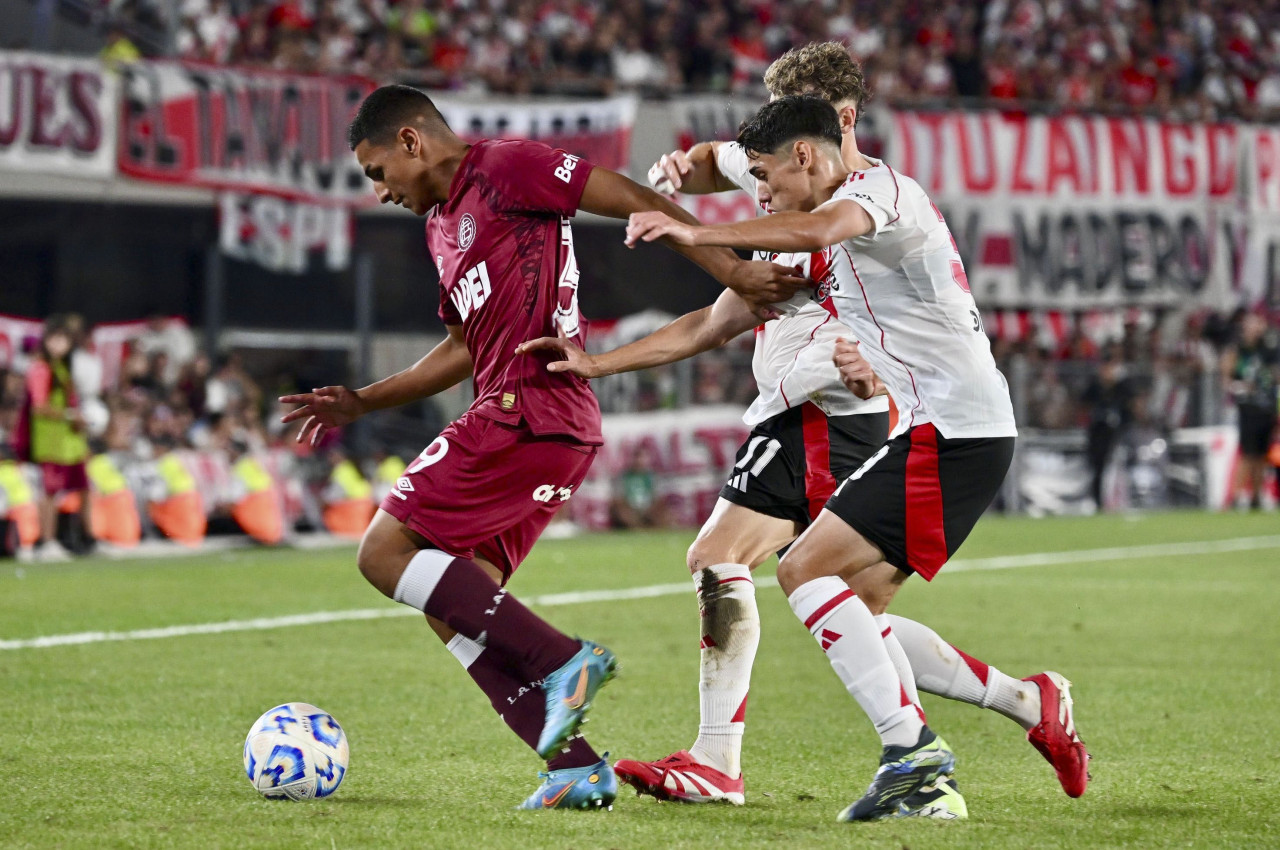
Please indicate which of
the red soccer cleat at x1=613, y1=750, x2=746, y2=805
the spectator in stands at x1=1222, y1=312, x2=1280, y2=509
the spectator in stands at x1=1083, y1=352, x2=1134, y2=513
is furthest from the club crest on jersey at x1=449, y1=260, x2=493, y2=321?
the spectator in stands at x1=1222, y1=312, x2=1280, y2=509

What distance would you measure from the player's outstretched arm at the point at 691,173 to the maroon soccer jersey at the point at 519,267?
1.90 ft

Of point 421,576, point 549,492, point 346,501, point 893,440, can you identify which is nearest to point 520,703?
point 421,576

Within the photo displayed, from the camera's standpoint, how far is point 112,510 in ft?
49.6

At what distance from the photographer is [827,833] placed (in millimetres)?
4492

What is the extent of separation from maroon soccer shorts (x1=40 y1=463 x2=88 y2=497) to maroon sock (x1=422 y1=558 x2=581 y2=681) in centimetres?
1047

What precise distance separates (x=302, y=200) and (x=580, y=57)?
4930 millimetres

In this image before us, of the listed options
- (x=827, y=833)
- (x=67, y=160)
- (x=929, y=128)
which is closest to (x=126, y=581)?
(x=67, y=160)

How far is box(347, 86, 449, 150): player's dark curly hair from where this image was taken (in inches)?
193

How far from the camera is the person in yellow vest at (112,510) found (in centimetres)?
1506

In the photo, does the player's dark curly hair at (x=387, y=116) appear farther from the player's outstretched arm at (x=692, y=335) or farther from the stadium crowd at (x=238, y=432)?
the stadium crowd at (x=238, y=432)

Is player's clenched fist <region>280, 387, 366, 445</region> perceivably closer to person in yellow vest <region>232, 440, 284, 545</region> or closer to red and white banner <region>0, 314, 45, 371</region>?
person in yellow vest <region>232, 440, 284, 545</region>

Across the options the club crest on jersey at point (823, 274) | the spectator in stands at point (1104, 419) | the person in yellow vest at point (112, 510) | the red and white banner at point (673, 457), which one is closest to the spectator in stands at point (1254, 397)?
the spectator in stands at point (1104, 419)

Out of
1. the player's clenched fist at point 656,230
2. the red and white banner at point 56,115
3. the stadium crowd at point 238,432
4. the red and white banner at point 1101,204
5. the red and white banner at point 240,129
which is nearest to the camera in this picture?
the player's clenched fist at point 656,230

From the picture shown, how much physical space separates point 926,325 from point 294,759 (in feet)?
7.31
